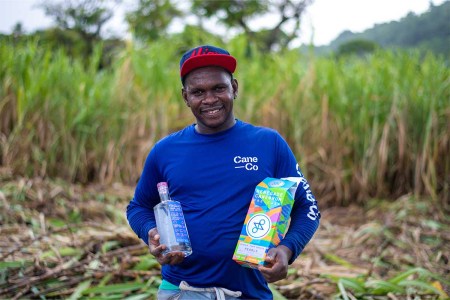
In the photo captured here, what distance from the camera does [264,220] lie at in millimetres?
1703

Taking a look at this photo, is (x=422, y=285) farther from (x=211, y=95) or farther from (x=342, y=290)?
(x=211, y=95)

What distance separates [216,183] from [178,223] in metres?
0.20

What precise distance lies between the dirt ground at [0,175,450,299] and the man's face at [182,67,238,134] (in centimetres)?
124

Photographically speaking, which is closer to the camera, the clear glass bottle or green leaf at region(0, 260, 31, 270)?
the clear glass bottle

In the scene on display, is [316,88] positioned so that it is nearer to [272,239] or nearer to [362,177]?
[362,177]

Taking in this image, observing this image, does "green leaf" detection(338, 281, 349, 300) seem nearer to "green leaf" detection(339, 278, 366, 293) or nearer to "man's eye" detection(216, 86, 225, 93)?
"green leaf" detection(339, 278, 366, 293)

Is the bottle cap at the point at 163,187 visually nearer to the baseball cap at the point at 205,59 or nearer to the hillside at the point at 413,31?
the baseball cap at the point at 205,59

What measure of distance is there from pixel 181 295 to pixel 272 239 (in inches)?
15.8

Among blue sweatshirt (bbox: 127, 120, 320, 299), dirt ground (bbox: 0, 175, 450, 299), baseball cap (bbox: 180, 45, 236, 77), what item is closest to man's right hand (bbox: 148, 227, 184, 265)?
blue sweatshirt (bbox: 127, 120, 320, 299)

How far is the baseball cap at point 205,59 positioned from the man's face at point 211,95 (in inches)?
0.8

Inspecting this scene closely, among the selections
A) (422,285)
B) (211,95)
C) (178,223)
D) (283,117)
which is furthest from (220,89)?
(283,117)

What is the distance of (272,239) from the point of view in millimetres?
1678

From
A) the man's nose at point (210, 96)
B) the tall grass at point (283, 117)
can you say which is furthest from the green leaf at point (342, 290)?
the tall grass at point (283, 117)

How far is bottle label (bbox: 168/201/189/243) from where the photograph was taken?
5.66 ft
